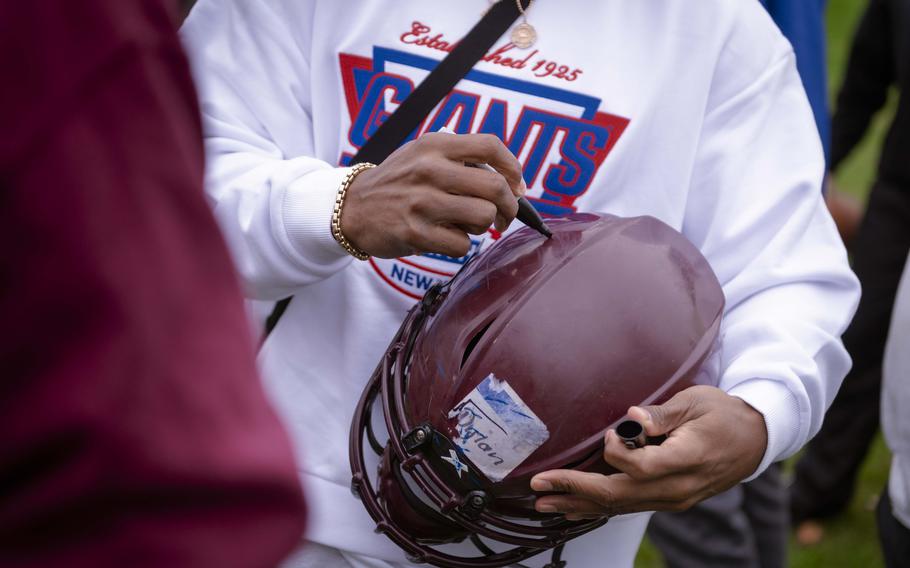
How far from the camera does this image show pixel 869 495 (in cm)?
421

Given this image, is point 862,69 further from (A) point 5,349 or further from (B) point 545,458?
(A) point 5,349

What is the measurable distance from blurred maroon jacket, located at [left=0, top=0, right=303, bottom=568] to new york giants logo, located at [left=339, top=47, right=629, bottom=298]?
3.49 ft

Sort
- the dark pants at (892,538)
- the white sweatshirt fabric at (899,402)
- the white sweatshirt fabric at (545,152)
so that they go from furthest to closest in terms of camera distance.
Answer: the dark pants at (892,538) → the white sweatshirt fabric at (899,402) → the white sweatshirt fabric at (545,152)

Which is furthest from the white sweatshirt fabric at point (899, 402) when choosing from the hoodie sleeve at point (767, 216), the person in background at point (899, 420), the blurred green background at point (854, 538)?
the blurred green background at point (854, 538)

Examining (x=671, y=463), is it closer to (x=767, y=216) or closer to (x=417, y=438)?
(x=417, y=438)

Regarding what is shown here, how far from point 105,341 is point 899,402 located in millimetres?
1854

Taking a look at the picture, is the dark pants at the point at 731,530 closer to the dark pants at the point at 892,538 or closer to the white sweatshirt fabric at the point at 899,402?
the dark pants at the point at 892,538

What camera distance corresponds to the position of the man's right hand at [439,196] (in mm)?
1529

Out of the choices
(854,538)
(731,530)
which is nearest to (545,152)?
(731,530)

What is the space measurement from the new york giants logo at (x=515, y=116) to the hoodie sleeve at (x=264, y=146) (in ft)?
0.37

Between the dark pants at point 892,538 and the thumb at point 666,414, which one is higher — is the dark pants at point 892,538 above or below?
below

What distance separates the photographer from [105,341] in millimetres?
664

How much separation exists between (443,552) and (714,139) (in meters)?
0.80

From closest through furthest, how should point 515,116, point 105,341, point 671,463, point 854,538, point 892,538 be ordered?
point 105,341
point 671,463
point 515,116
point 892,538
point 854,538
